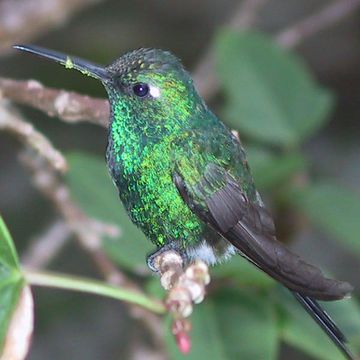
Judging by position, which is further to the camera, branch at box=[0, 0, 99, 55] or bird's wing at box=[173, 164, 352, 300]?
branch at box=[0, 0, 99, 55]

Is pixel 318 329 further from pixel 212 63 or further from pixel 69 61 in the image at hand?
pixel 212 63

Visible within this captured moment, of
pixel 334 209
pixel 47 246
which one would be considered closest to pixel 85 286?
pixel 334 209

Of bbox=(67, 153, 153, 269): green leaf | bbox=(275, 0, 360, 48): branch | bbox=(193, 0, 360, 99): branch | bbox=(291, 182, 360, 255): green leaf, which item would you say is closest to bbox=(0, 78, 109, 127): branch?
bbox=(67, 153, 153, 269): green leaf

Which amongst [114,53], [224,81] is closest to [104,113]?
[224,81]

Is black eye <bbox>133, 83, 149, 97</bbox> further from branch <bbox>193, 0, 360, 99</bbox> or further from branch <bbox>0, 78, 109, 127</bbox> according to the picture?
branch <bbox>193, 0, 360, 99</bbox>

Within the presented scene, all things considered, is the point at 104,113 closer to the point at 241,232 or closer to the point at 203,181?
the point at 203,181
